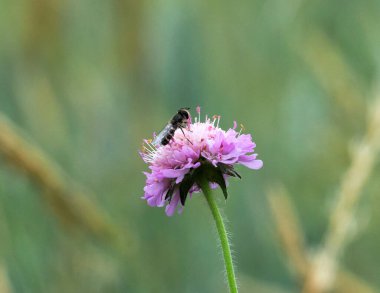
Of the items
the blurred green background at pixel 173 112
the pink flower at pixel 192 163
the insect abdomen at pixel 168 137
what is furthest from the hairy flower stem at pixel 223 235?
the blurred green background at pixel 173 112

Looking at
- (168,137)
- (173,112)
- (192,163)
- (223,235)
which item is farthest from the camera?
(173,112)

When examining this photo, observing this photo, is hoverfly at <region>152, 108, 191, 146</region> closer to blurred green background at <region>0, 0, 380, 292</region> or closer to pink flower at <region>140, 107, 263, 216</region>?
pink flower at <region>140, 107, 263, 216</region>

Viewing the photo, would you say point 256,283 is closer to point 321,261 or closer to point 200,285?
point 200,285

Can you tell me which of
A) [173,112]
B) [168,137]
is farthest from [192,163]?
[173,112]

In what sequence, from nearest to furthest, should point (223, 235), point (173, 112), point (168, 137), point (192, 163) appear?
point (223, 235)
point (192, 163)
point (168, 137)
point (173, 112)

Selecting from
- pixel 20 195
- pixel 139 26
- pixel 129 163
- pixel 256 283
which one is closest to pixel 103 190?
pixel 129 163

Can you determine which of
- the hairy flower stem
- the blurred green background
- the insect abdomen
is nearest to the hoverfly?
the insect abdomen

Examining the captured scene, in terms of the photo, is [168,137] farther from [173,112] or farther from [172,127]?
[173,112]
